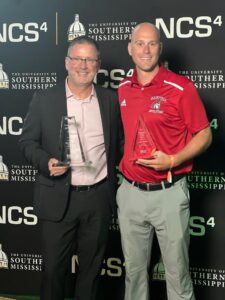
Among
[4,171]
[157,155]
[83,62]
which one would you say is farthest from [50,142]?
[4,171]

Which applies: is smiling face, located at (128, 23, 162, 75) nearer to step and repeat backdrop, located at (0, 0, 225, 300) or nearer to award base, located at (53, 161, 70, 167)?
award base, located at (53, 161, 70, 167)

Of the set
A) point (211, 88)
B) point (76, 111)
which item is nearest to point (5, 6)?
point (76, 111)

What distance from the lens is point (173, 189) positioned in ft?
5.94

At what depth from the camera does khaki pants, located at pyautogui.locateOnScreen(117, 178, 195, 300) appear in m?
1.80

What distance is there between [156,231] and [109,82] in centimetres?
97

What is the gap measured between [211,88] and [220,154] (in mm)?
367

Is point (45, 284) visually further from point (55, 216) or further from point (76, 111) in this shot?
point (76, 111)

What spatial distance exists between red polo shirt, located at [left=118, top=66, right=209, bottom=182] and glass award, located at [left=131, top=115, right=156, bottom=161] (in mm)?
25

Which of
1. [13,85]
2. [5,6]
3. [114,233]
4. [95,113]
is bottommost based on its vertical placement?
[114,233]

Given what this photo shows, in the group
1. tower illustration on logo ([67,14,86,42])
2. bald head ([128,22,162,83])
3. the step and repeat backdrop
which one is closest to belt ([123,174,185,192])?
bald head ([128,22,162,83])

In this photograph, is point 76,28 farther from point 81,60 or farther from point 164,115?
point 164,115

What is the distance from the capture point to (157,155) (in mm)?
1688

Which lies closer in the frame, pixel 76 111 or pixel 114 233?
pixel 76 111

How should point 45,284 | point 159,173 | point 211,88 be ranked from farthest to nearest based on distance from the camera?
point 211,88, point 45,284, point 159,173
